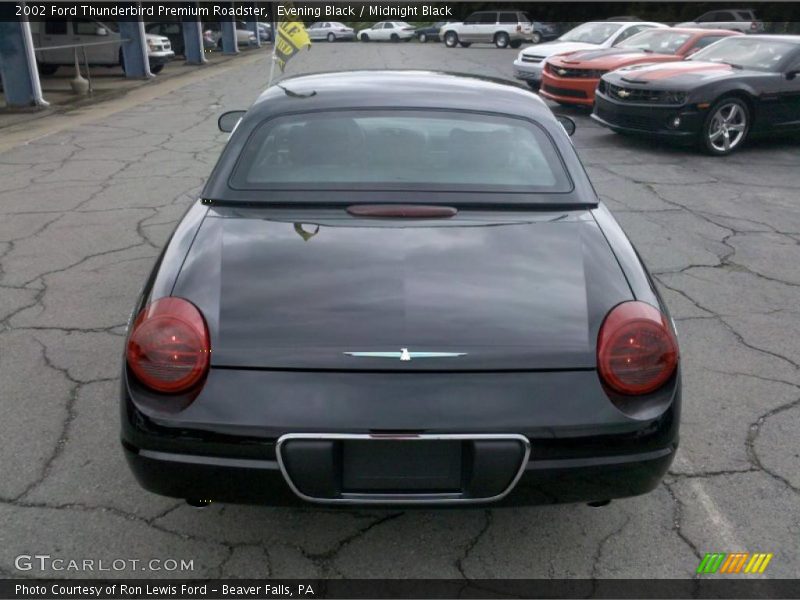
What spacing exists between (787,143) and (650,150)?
2.40 m

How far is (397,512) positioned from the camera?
8.14ft

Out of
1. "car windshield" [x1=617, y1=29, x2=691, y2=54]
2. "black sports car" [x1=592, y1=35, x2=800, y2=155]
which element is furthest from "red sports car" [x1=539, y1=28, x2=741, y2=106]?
"black sports car" [x1=592, y1=35, x2=800, y2=155]

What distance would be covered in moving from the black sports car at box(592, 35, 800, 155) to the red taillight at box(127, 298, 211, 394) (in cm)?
828

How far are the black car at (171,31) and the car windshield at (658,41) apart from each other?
16.2m

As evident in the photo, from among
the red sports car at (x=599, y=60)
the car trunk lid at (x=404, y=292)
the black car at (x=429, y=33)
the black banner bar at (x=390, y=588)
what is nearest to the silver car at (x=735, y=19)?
the red sports car at (x=599, y=60)

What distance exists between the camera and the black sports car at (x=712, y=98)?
9125mm

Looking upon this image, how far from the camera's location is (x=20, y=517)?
2.68m

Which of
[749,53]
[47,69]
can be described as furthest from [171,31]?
[749,53]

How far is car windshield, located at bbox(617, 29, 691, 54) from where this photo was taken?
12.7 metres

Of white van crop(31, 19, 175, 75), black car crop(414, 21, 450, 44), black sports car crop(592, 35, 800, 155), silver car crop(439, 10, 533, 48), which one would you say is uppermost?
black sports car crop(592, 35, 800, 155)

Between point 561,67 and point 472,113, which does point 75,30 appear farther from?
point 472,113

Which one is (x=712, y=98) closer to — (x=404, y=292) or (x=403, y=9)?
(x=404, y=292)

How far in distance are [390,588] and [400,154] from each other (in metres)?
1.68

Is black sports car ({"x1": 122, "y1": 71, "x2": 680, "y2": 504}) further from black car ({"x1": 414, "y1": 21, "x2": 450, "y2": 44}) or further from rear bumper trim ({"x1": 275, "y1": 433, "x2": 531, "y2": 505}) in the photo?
black car ({"x1": 414, "y1": 21, "x2": 450, "y2": 44})
